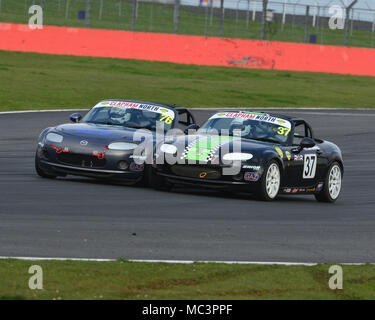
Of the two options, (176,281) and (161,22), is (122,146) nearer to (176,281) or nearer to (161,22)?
(176,281)

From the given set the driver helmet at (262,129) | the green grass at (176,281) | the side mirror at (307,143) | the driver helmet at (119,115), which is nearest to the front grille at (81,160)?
the driver helmet at (119,115)

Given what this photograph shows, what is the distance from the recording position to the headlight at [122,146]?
44.9ft

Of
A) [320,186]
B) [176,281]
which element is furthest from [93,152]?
[176,281]

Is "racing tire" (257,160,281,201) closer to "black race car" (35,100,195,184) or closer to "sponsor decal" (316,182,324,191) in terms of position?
"sponsor decal" (316,182,324,191)

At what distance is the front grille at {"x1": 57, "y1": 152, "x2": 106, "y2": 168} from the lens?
13.7 m

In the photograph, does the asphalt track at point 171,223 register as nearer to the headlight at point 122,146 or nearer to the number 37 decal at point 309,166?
the number 37 decal at point 309,166

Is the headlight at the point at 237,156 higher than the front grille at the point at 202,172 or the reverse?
higher

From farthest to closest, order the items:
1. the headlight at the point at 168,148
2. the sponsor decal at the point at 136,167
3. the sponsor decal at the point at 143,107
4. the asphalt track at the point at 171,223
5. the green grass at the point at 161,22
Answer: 1. the green grass at the point at 161,22
2. the sponsor decal at the point at 143,107
3. the sponsor decal at the point at 136,167
4. the headlight at the point at 168,148
5. the asphalt track at the point at 171,223

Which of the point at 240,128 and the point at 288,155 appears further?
the point at 240,128

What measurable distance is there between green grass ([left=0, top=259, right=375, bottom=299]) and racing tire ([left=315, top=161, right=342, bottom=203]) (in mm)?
6178

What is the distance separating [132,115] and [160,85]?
18207mm

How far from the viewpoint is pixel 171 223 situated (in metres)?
10.6

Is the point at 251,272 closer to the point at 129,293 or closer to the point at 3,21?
the point at 129,293

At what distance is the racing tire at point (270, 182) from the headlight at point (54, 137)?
3018 millimetres
